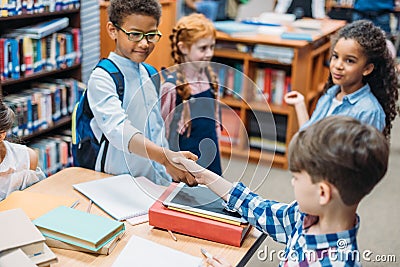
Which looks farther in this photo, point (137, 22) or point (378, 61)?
point (378, 61)

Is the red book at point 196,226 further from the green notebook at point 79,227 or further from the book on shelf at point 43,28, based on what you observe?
the book on shelf at point 43,28

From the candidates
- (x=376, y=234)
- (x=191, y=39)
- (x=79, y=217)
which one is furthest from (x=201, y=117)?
(x=376, y=234)

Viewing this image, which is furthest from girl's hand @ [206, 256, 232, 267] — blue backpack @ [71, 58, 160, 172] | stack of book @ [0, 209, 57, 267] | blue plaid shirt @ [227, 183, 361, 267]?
blue backpack @ [71, 58, 160, 172]

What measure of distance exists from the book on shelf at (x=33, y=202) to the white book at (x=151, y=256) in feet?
0.96

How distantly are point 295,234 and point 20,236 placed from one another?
0.67 m

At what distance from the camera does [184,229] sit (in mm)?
1478

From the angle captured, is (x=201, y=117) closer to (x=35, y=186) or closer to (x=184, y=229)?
(x=184, y=229)

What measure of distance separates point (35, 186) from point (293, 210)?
892 millimetres

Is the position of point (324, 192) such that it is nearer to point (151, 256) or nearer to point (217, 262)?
point (217, 262)

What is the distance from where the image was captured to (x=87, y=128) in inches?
74.4

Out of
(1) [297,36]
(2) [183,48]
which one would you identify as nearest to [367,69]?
(2) [183,48]

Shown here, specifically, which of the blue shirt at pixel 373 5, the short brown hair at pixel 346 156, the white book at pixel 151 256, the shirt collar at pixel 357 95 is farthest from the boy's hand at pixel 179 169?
the blue shirt at pixel 373 5

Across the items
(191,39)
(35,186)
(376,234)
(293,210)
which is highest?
(191,39)

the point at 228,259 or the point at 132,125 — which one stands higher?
the point at 132,125
